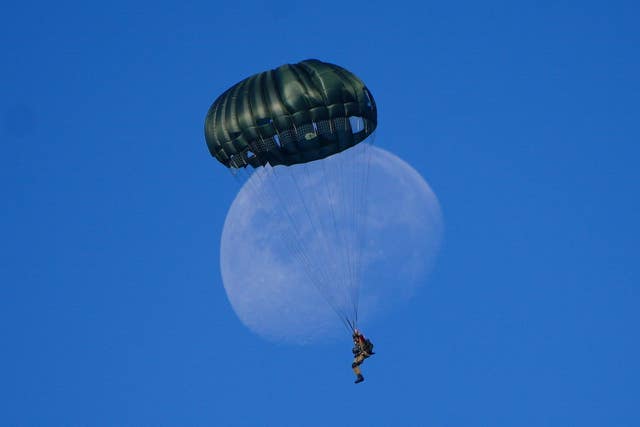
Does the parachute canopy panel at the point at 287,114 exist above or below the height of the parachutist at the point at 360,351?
above

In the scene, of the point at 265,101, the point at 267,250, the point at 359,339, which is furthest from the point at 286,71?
the point at 267,250

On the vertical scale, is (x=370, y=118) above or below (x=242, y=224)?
below

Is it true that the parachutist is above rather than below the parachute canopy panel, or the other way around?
below

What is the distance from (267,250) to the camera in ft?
299

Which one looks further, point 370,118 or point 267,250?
point 267,250

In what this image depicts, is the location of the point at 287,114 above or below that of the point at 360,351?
above

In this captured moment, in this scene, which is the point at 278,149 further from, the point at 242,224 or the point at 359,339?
the point at 242,224

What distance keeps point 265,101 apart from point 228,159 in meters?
3.68

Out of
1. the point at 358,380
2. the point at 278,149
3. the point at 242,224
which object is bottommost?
the point at 358,380

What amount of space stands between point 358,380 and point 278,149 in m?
10.6

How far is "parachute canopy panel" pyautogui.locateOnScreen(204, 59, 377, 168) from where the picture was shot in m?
74.4

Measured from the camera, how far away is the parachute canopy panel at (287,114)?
74.4 m

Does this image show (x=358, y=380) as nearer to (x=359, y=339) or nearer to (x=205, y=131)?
(x=359, y=339)

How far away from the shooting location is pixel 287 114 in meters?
74.4
